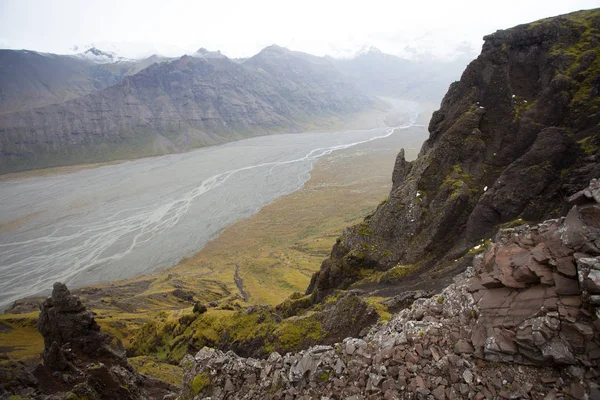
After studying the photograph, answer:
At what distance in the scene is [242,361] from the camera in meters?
16.9

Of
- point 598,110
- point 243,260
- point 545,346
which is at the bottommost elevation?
point 243,260

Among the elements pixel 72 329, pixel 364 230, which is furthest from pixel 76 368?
pixel 364 230

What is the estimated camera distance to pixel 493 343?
10203 mm

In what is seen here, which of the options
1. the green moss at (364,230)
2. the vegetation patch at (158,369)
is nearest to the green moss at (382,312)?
the green moss at (364,230)

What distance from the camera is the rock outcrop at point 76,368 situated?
19961 mm

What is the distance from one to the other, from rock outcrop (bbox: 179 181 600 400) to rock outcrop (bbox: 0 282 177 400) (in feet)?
33.3

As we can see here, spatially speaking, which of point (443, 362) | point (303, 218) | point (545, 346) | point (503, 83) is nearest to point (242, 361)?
point (443, 362)

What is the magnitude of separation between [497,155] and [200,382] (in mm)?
28889

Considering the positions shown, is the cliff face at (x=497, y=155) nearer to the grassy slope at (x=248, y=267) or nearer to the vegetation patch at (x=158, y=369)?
the vegetation patch at (x=158, y=369)

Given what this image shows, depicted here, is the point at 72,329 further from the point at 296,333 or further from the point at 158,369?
the point at 296,333

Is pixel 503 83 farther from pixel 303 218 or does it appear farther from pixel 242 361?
pixel 303 218

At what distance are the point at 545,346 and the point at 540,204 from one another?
1567cm

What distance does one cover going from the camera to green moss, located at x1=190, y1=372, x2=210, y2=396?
16.7m

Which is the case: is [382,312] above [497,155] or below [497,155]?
below
